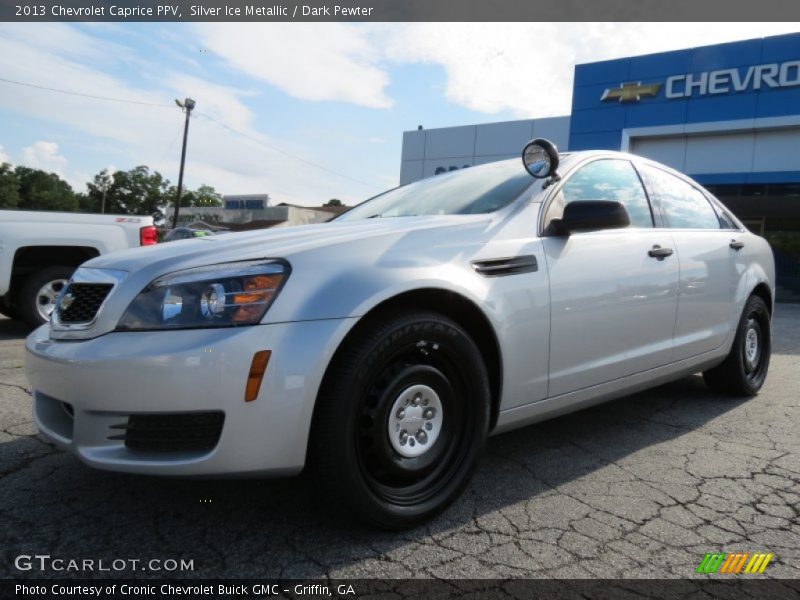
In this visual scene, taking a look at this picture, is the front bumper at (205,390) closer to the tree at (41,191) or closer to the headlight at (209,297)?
the headlight at (209,297)

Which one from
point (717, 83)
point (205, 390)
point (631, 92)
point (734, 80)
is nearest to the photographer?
point (205, 390)

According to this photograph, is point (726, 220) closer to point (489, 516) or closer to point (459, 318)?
point (459, 318)

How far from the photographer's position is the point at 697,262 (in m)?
3.57

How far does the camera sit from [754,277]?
4.21 m

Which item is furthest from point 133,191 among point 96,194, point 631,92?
point 631,92

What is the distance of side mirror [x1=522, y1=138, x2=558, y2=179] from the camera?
111 inches

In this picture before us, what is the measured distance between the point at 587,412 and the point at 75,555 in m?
2.99

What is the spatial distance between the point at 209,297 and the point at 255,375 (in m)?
0.30

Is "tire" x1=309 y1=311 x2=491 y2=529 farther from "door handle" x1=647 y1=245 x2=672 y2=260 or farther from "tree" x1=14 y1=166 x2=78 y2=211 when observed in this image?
"tree" x1=14 y1=166 x2=78 y2=211

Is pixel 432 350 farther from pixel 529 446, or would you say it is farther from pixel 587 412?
pixel 587 412

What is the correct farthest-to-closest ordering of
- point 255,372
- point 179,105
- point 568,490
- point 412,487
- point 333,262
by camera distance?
point 179,105
point 568,490
point 412,487
point 333,262
point 255,372

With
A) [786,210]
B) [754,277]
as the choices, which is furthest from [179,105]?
[754,277]

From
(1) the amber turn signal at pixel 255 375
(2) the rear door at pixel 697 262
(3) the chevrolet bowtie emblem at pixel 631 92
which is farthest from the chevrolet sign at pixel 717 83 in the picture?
(1) the amber turn signal at pixel 255 375

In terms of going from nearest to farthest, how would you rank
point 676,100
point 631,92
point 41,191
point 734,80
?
1. point 734,80
2. point 676,100
3. point 631,92
4. point 41,191
